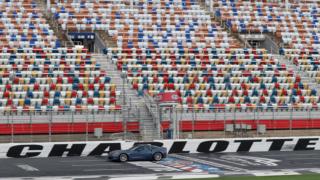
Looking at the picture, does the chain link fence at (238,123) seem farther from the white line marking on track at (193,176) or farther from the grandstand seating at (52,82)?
the white line marking on track at (193,176)

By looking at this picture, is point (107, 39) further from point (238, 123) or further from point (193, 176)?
point (193, 176)

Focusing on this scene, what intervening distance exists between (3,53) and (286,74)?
1835 cm

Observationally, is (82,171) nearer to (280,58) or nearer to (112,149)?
(112,149)

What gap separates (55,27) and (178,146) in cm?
1945

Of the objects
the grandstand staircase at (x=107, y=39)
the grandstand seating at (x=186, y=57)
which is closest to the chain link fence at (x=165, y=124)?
the grandstand seating at (x=186, y=57)

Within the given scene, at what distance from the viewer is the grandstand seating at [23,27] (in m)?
53.2

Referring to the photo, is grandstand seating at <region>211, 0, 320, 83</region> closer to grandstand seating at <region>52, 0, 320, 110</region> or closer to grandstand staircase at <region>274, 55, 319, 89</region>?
grandstand staircase at <region>274, 55, 319, 89</region>

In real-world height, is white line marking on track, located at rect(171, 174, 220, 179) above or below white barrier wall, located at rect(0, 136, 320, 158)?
above

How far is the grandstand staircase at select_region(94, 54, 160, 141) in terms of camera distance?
44781 millimetres

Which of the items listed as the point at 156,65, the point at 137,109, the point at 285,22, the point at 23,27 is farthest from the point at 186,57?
the point at 285,22

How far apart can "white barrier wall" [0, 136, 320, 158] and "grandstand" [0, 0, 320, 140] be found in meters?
2.34

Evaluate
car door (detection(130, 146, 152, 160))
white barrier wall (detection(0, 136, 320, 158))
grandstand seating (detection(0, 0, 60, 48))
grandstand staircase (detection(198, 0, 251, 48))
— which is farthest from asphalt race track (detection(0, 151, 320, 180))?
grandstand staircase (detection(198, 0, 251, 48))

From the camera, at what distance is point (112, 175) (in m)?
30.4

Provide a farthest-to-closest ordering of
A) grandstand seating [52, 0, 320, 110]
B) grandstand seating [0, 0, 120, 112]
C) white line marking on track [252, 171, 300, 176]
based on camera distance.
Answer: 1. grandstand seating [52, 0, 320, 110]
2. grandstand seating [0, 0, 120, 112]
3. white line marking on track [252, 171, 300, 176]
